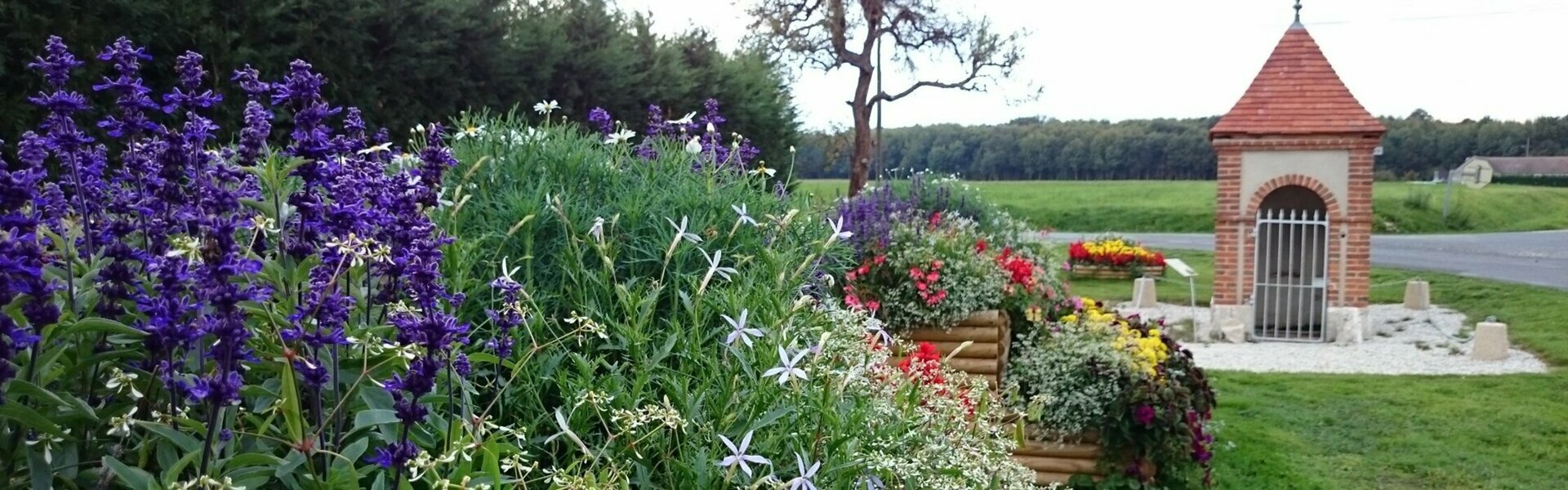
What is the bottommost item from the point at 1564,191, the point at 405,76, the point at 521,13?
the point at 1564,191

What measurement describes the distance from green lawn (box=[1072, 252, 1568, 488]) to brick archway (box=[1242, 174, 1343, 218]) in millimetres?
2160

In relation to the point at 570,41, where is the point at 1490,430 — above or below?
below

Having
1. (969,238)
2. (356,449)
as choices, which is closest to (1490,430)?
(969,238)

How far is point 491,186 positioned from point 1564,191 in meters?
44.8

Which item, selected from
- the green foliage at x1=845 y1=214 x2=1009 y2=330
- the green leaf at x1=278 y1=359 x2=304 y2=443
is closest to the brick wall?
the green foliage at x1=845 y1=214 x2=1009 y2=330

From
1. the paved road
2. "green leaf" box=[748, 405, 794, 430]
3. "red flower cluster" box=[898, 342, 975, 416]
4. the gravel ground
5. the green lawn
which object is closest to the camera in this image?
"green leaf" box=[748, 405, 794, 430]

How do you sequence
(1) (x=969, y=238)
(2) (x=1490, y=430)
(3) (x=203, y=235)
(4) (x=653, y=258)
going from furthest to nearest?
(2) (x=1490, y=430), (1) (x=969, y=238), (4) (x=653, y=258), (3) (x=203, y=235)

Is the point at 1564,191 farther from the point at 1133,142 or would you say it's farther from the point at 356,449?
the point at 356,449

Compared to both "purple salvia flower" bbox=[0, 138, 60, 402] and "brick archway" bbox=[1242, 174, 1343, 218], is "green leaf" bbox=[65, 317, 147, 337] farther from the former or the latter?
"brick archway" bbox=[1242, 174, 1343, 218]

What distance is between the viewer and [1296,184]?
10141mm

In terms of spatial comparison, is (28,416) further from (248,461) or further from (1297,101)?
(1297,101)

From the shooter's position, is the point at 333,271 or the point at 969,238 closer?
the point at 333,271

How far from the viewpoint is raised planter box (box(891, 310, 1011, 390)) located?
4.92 metres

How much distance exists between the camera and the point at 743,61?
10.6 meters
